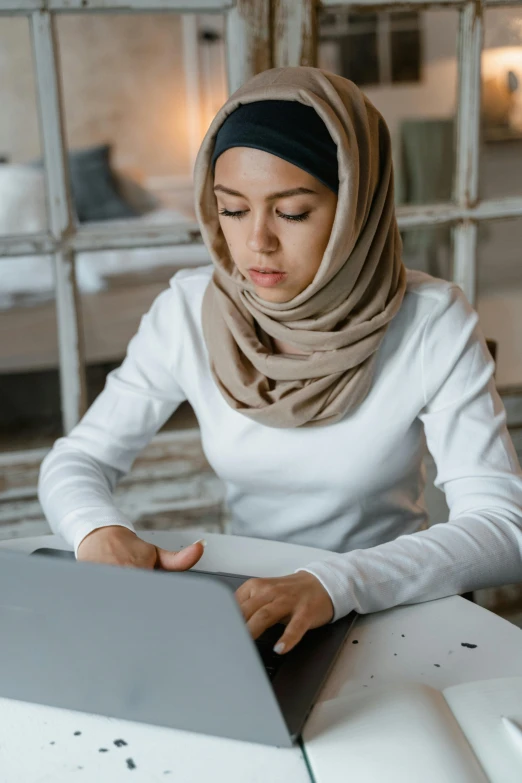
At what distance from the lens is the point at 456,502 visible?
1.13 meters

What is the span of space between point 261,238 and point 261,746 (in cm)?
64

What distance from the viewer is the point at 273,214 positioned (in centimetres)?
108

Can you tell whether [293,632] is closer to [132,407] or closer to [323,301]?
[323,301]

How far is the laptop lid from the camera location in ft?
1.95

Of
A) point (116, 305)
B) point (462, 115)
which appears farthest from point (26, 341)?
point (462, 115)

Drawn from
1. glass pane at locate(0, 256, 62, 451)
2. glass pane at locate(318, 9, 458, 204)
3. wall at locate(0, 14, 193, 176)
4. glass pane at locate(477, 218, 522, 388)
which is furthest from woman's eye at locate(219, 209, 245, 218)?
wall at locate(0, 14, 193, 176)

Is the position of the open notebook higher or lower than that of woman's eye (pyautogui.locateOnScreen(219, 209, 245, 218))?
lower

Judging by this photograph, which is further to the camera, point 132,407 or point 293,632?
point 132,407

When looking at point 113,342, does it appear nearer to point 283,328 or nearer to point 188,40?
point 283,328

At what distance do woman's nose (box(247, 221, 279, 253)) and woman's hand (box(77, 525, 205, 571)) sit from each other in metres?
0.40

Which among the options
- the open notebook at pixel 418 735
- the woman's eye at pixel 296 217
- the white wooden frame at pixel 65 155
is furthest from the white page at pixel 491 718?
the white wooden frame at pixel 65 155

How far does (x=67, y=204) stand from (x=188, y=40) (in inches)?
169

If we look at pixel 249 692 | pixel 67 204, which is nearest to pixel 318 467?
pixel 249 692

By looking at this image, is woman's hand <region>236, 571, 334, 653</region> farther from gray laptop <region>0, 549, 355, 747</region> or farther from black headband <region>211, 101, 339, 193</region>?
black headband <region>211, 101, 339, 193</region>
